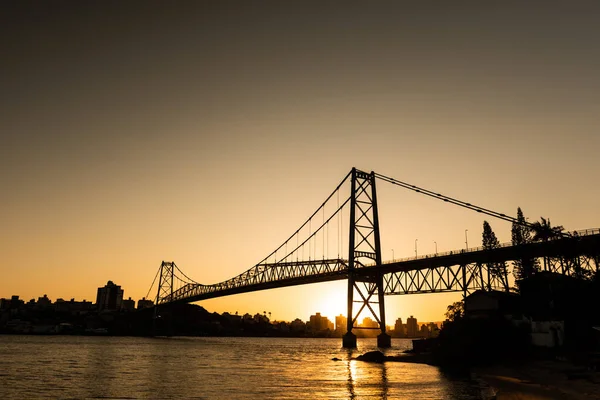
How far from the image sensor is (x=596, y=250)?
56531 millimetres

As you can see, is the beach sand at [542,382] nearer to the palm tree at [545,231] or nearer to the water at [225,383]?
the water at [225,383]

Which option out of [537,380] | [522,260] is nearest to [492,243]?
[522,260]

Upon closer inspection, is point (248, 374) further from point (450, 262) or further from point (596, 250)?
point (596, 250)

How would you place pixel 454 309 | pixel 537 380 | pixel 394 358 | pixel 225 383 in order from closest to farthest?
pixel 537 380 < pixel 225 383 < pixel 394 358 < pixel 454 309

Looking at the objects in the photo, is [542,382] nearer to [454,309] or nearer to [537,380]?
[537,380]

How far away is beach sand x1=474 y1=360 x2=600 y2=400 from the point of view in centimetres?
2691

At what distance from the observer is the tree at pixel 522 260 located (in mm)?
75000

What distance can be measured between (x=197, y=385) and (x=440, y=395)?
1777cm

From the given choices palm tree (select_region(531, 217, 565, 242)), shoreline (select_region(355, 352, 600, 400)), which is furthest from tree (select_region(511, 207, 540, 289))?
shoreline (select_region(355, 352, 600, 400))

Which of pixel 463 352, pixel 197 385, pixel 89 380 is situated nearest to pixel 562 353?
pixel 463 352

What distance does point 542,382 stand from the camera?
105ft

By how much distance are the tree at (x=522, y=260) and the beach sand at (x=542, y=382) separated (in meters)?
34.0

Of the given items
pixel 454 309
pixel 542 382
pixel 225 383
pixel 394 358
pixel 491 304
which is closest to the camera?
pixel 542 382

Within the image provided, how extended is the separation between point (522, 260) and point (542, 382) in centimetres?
4210
